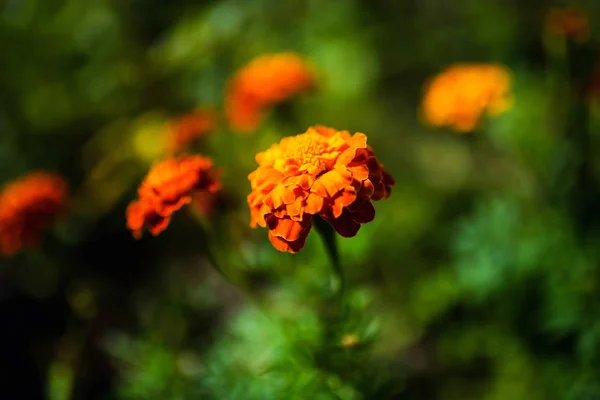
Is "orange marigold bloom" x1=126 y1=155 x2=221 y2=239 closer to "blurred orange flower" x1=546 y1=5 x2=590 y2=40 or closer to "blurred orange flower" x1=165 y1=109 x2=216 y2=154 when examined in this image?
"blurred orange flower" x1=165 y1=109 x2=216 y2=154

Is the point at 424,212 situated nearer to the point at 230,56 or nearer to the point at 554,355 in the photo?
the point at 554,355

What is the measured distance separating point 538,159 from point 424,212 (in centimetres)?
42

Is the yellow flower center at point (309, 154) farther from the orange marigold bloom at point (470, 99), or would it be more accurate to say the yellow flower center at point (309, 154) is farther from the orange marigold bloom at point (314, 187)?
the orange marigold bloom at point (470, 99)

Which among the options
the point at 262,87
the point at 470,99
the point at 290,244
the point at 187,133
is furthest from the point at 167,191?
the point at 470,99

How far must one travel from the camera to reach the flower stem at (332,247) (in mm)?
869

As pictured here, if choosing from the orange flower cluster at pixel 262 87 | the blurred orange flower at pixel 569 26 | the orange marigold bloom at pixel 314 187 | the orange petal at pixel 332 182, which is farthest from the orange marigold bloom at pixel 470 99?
the orange petal at pixel 332 182

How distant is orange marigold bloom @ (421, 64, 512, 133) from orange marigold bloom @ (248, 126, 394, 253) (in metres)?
0.49

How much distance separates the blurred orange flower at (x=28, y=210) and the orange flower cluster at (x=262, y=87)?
500 mm

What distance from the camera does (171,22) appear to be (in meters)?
Result: 2.37

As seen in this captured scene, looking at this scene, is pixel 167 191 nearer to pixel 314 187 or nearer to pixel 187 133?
pixel 314 187

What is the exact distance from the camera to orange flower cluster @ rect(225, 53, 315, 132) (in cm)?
136

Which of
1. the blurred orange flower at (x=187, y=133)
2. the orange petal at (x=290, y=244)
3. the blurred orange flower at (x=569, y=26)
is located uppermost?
the blurred orange flower at (x=569, y=26)

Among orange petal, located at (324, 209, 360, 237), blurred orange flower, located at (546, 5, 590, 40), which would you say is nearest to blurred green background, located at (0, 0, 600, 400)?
blurred orange flower, located at (546, 5, 590, 40)

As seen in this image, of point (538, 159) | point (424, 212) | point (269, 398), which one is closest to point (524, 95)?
point (538, 159)
